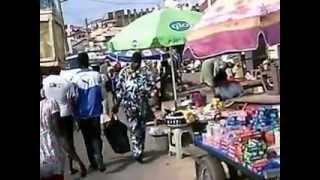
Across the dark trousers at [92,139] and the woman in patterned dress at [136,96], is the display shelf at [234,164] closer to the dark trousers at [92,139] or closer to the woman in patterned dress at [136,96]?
the woman in patterned dress at [136,96]

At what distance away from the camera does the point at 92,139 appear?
9.07 feet

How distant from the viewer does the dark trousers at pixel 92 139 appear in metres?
2.74

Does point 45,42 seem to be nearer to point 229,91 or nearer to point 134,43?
point 134,43

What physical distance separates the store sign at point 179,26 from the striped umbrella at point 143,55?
11 centimetres

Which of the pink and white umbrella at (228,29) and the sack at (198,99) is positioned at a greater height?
the pink and white umbrella at (228,29)

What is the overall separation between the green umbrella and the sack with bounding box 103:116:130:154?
13.4 inches

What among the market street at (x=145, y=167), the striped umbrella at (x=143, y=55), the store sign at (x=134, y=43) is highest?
the store sign at (x=134, y=43)

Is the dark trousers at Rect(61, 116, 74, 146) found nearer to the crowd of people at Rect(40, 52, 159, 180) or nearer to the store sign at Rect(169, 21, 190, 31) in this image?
the crowd of people at Rect(40, 52, 159, 180)

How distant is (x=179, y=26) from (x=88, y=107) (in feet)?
1.67

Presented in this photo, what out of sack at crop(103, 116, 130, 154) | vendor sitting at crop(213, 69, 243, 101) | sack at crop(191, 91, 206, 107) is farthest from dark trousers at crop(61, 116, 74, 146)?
vendor sitting at crop(213, 69, 243, 101)

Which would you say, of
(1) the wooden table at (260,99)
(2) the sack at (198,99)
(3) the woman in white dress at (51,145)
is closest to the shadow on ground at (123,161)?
(3) the woman in white dress at (51,145)

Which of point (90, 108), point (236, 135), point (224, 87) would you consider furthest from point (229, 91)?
point (90, 108)

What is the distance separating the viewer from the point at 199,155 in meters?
2.83
